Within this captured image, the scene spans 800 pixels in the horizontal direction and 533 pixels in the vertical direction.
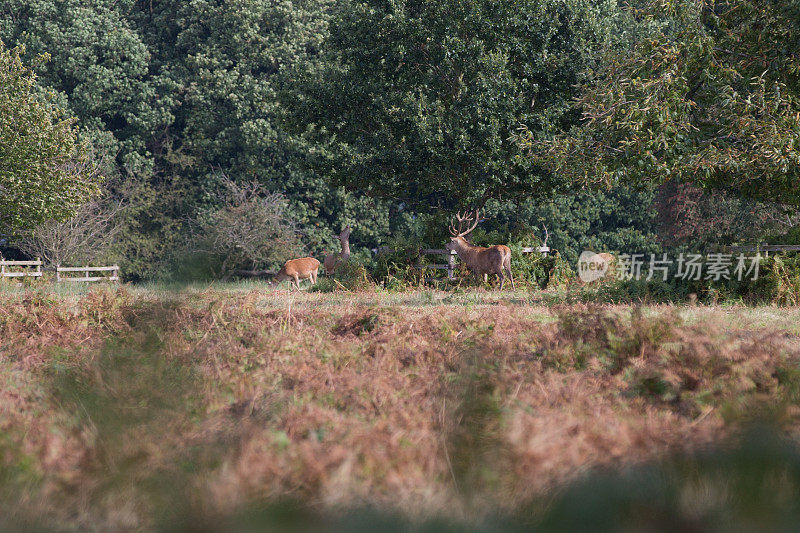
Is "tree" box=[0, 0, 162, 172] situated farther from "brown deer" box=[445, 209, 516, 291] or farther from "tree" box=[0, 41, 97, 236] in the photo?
"brown deer" box=[445, 209, 516, 291]

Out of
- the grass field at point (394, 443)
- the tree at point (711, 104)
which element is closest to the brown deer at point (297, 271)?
the tree at point (711, 104)

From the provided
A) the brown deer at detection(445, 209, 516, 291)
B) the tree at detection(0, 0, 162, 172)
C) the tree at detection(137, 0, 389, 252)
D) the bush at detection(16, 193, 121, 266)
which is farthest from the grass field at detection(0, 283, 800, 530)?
the tree at detection(0, 0, 162, 172)

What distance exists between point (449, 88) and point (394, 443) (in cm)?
2228

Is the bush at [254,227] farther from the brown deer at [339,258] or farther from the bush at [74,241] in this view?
the brown deer at [339,258]

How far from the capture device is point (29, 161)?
26.7m

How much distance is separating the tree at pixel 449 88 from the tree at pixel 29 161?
8494mm

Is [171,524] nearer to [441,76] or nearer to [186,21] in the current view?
[441,76]

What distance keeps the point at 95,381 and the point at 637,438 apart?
2.50 metres

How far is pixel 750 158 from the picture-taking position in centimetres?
1555

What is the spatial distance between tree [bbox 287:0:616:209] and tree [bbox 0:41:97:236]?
27.9 feet

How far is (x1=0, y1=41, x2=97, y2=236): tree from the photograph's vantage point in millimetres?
26359

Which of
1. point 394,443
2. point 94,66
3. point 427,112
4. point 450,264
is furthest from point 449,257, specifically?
point 94,66

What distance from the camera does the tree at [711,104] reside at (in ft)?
50.8

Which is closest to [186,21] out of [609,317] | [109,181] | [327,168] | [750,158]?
[109,181]
